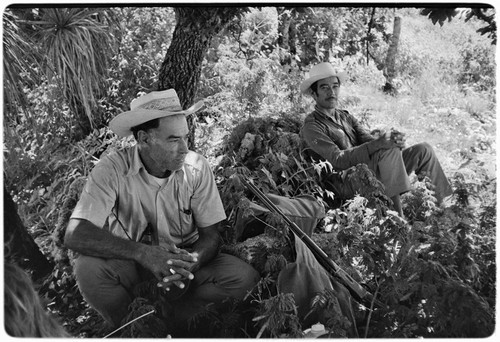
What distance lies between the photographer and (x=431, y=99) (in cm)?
446

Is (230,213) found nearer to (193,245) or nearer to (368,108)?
(193,245)

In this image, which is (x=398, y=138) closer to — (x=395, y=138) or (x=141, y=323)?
(x=395, y=138)

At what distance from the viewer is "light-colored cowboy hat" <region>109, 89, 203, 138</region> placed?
3.68 meters

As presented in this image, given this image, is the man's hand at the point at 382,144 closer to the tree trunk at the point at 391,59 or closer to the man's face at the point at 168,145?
the tree trunk at the point at 391,59

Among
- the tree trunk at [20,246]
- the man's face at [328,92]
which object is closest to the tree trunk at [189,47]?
the man's face at [328,92]

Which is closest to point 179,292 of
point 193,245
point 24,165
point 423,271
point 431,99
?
point 193,245

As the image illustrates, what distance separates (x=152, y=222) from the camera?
3.73m

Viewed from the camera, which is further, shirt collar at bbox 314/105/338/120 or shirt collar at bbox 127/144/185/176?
shirt collar at bbox 314/105/338/120

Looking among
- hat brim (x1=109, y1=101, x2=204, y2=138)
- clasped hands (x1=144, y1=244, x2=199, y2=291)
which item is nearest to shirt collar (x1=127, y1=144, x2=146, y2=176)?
hat brim (x1=109, y1=101, x2=204, y2=138)

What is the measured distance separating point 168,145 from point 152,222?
0.39 meters

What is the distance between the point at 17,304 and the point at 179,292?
32.2 inches

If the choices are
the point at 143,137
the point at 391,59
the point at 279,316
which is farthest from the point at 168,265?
the point at 391,59

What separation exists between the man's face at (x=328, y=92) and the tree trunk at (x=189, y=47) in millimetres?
691

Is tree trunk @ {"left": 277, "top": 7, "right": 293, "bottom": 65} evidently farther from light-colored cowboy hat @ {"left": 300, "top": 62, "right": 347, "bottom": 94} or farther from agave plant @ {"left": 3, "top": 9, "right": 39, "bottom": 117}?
agave plant @ {"left": 3, "top": 9, "right": 39, "bottom": 117}
